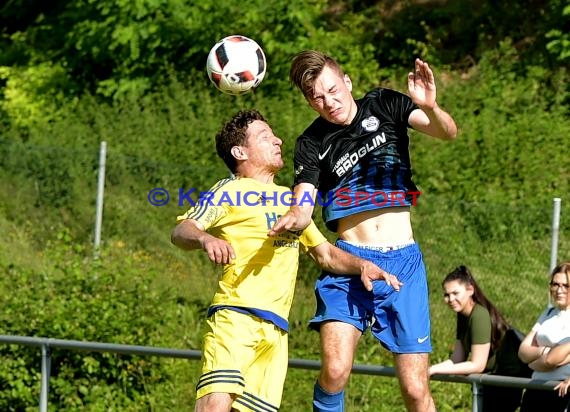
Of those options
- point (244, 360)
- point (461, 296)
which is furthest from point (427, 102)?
point (461, 296)

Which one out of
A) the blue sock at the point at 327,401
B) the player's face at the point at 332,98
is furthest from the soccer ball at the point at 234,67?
the blue sock at the point at 327,401

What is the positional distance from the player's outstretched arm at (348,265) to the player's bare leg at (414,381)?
382 millimetres

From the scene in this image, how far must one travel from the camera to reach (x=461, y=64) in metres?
15.5

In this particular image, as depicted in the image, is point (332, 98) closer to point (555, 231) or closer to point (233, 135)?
point (233, 135)

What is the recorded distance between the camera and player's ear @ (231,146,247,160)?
239 inches

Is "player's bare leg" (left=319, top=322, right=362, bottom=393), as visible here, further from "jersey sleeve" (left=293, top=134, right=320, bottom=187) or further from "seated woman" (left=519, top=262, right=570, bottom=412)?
"seated woman" (left=519, top=262, right=570, bottom=412)

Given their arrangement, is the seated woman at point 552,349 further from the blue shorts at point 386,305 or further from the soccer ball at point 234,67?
the soccer ball at point 234,67

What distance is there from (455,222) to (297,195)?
493 cm

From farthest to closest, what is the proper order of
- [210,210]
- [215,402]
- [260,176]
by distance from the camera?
[260,176]
[210,210]
[215,402]

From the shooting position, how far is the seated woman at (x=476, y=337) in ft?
22.3

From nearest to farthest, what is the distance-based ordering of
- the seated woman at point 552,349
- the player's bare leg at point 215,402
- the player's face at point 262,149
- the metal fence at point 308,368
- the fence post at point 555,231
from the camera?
the player's bare leg at point 215,402 → the player's face at point 262,149 → the metal fence at point 308,368 → the seated woman at point 552,349 → the fence post at point 555,231

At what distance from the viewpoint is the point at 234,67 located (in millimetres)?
6855

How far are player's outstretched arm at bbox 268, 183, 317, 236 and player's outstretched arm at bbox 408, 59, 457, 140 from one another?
643 millimetres

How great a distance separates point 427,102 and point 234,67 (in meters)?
1.64
